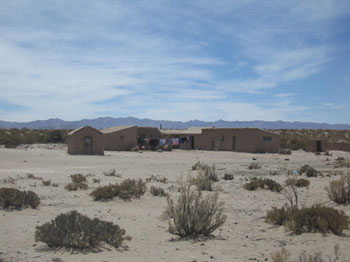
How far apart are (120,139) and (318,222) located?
111 feet

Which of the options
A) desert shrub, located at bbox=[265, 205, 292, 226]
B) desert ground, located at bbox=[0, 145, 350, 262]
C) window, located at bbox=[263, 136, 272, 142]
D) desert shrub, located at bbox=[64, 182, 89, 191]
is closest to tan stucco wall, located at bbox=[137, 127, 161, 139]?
window, located at bbox=[263, 136, 272, 142]

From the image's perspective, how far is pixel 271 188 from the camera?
46.2ft

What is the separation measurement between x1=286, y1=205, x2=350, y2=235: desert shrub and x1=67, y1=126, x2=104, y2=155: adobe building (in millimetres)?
26123

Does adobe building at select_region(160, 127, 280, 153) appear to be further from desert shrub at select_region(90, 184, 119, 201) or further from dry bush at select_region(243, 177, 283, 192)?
desert shrub at select_region(90, 184, 119, 201)

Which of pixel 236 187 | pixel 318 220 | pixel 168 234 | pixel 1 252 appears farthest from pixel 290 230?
pixel 236 187

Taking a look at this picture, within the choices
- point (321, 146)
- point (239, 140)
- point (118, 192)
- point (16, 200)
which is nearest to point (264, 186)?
point (118, 192)

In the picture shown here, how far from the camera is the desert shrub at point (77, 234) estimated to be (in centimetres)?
647

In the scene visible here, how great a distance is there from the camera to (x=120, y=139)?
131 feet

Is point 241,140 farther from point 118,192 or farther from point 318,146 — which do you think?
point 118,192

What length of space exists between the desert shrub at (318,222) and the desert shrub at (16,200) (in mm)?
6759

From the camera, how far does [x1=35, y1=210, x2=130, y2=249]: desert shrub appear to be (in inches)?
255

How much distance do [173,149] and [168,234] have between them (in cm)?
3600

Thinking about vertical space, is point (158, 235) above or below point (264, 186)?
below

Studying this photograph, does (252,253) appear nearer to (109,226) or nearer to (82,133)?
(109,226)
